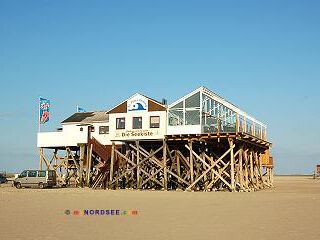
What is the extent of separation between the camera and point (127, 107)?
36875mm

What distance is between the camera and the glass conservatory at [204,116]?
32.6 m

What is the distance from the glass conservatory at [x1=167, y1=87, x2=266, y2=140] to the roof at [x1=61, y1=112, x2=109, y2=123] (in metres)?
9.78

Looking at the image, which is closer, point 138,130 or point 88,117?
point 138,130

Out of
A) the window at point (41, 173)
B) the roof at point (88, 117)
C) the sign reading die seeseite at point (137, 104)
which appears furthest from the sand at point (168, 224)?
the roof at point (88, 117)

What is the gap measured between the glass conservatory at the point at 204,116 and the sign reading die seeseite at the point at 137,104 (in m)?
2.37

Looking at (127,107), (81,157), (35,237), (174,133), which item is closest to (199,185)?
(174,133)

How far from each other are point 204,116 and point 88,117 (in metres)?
15.2

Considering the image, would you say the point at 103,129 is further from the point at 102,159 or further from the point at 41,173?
the point at 41,173

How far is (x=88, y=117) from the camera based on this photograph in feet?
146

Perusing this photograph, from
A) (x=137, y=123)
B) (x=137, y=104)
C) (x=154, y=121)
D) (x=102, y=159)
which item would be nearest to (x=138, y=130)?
(x=137, y=123)

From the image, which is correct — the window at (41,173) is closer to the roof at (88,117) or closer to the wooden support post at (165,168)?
the roof at (88,117)

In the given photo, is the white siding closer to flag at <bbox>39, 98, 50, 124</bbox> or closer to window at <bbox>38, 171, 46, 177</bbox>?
window at <bbox>38, 171, 46, 177</bbox>

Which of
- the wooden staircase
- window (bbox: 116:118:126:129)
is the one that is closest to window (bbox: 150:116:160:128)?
window (bbox: 116:118:126:129)

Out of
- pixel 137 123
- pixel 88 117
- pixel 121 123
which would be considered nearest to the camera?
pixel 137 123
